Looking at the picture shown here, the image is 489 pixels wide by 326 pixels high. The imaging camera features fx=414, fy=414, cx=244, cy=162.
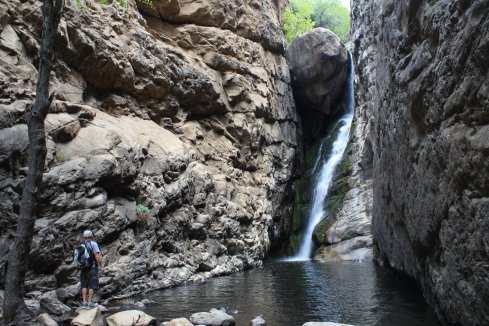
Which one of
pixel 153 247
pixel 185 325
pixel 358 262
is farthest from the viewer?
pixel 358 262

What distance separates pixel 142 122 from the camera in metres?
19.6

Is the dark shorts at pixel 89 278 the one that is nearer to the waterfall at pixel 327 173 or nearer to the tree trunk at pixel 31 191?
the tree trunk at pixel 31 191

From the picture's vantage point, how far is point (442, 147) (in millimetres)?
7840

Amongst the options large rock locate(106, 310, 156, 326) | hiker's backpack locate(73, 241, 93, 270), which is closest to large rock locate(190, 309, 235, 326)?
large rock locate(106, 310, 156, 326)

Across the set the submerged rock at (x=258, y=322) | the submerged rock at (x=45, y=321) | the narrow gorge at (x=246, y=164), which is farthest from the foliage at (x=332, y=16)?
the submerged rock at (x=45, y=321)

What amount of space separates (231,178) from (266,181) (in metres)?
3.51

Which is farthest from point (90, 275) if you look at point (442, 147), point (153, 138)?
point (442, 147)

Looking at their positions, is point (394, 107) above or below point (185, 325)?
above

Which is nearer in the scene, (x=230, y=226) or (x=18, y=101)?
(x=18, y=101)

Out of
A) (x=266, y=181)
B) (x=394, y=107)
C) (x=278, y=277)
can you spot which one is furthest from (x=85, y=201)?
(x=266, y=181)

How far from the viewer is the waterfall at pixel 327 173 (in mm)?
28766

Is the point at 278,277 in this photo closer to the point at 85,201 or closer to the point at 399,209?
the point at 399,209

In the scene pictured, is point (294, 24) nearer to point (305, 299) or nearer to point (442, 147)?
point (305, 299)

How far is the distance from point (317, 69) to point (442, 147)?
1040 inches
